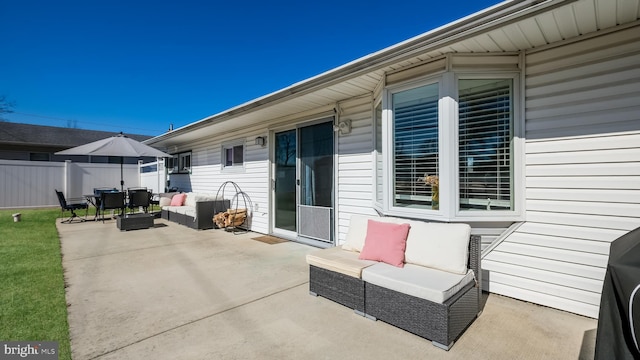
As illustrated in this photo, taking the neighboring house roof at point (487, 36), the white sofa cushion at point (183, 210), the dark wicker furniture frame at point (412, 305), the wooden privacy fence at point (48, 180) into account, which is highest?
the neighboring house roof at point (487, 36)

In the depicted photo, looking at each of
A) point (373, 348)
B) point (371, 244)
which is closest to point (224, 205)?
point (371, 244)

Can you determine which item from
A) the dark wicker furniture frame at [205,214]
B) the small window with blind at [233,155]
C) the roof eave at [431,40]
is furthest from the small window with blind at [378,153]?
the dark wicker furniture frame at [205,214]

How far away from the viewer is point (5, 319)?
2.49 m

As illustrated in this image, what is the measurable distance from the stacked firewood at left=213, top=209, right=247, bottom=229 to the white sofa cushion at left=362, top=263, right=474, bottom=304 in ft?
16.1

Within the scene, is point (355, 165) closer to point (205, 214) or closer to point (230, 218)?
point (230, 218)

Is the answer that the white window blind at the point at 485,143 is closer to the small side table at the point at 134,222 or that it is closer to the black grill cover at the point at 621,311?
the black grill cover at the point at 621,311

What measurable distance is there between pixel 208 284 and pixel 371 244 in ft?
6.87

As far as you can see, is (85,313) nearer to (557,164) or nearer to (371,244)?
(371,244)

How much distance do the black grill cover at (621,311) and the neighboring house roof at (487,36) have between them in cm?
187

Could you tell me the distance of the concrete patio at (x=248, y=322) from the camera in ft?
7.04

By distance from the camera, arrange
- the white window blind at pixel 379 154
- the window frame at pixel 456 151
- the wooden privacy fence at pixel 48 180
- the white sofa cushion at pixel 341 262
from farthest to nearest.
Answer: the wooden privacy fence at pixel 48 180
the white window blind at pixel 379 154
the window frame at pixel 456 151
the white sofa cushion at pixel 341 262

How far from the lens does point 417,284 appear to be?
232cm

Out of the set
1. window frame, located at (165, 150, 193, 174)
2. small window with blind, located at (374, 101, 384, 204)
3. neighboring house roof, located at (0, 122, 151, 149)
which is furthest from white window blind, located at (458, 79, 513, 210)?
neighboring house roof, located at (0, 122, 151, 149)

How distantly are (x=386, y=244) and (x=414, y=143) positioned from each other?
4.50ft
